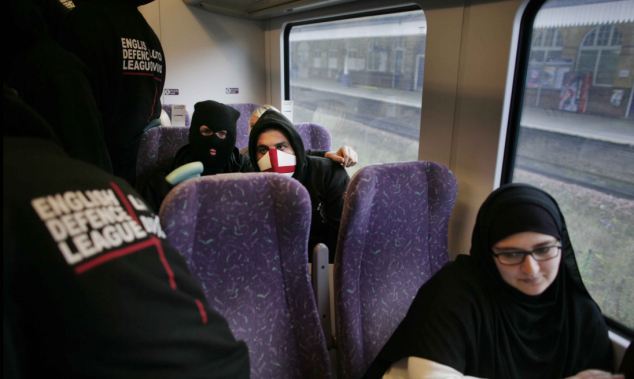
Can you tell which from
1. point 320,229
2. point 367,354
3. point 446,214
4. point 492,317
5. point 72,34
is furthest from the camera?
point 320,229

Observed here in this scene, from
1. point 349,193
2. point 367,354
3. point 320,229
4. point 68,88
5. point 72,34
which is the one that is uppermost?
point 72,34

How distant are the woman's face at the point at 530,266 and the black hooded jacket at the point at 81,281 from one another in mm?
970

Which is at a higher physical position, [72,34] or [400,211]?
[72,34]

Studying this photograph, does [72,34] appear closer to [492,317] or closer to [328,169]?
[328,169]

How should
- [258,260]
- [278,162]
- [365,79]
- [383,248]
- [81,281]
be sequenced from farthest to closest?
[365,79]
[278,162]
[383,248]
[258,260]
[81,281]

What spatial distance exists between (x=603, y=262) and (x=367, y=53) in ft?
6.34

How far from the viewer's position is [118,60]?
1.51 metres

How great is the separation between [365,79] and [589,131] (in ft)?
5.26

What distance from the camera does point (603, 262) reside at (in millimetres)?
1620

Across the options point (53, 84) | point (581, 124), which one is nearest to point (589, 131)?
point (581, 124)

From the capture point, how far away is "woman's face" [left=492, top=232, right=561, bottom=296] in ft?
3.88

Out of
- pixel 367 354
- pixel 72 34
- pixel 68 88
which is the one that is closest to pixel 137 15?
pixel 72 34

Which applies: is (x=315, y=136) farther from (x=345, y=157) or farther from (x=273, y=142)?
(x=273, y=142)

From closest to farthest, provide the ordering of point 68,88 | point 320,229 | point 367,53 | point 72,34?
1. point 68,88
2. point 72,34
3. point 320,229
4. point 367,53
